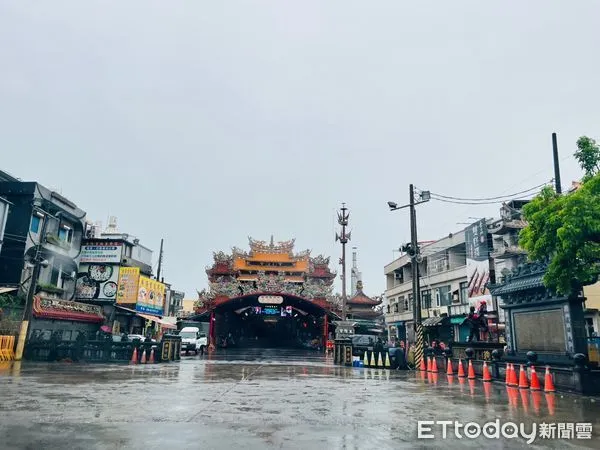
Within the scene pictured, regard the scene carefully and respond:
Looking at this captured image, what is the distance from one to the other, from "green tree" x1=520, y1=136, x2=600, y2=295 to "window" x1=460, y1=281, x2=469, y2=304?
84.7 ft

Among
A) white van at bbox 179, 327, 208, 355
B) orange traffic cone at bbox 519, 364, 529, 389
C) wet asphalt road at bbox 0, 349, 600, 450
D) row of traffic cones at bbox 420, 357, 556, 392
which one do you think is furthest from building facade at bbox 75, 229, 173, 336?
orange traffic cone at bbox 519, 364, 529, 389

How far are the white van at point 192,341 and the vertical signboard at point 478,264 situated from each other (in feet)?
74.9

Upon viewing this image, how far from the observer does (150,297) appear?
41.8 meters

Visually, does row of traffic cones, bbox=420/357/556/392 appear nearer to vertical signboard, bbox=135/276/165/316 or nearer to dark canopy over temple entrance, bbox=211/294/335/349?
dark canopy over temple entrance, bbox=211/294/335/349

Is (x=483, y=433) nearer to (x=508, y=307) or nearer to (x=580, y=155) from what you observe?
(x=580, y=155)

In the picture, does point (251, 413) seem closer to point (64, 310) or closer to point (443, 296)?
point (64, 310)

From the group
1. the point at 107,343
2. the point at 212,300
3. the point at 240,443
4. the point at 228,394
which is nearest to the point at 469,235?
the point at 212,300

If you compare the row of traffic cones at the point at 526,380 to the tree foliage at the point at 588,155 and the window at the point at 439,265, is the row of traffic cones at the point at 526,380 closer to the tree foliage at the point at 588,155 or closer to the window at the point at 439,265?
the tree foliage at the point at 588,155

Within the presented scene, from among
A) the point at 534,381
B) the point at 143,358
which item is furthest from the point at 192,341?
the point at 534,381

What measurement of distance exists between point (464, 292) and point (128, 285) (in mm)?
29771

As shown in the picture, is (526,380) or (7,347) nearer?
(526,380)

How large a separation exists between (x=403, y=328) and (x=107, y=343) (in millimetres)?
36651

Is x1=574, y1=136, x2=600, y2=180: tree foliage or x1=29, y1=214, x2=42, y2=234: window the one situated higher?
x1=29, y1=214, x2=42, y2=234: window

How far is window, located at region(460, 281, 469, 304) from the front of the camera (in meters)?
38.1
